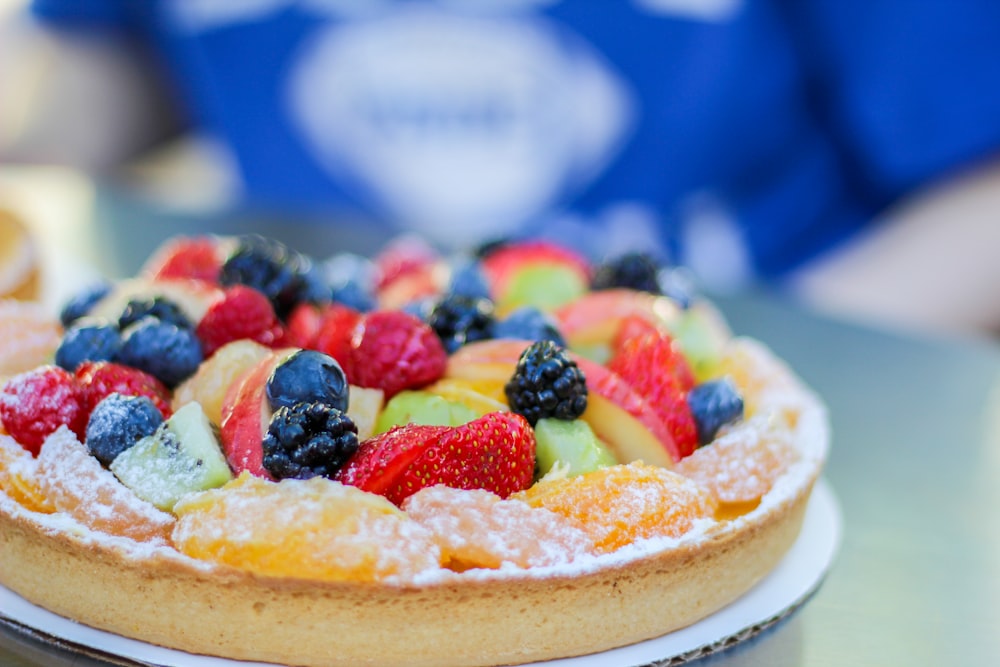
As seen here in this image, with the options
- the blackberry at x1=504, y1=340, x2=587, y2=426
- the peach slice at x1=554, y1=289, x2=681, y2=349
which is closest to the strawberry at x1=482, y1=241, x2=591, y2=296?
the peach slice at x1=554, y1=289, x2=681, y2=349

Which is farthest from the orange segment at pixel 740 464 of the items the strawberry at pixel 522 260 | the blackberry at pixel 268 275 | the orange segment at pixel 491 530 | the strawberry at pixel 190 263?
the strawberry at pixel 190 263

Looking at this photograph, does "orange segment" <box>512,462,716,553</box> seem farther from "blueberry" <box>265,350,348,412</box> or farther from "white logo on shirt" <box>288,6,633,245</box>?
"white logo on shirt" <box>288,6,633,245</box>

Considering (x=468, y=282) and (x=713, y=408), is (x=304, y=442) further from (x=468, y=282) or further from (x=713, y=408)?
(x=468, y=282)

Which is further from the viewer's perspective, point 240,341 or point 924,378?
point 924,378

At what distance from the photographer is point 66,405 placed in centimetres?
143

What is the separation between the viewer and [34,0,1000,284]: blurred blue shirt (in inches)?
134

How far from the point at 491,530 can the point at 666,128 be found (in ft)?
8.35

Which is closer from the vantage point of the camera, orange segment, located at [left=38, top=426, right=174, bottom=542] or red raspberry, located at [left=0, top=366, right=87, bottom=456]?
orange segment, located at [left=38, top=426, right=174, bottom=542]

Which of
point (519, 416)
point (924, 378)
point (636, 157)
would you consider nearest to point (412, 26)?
point (636, 157)

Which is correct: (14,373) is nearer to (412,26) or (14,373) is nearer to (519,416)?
(519,416)

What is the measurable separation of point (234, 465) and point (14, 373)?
50 cm

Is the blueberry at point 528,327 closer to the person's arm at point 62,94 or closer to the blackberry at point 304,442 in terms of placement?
the blackberry at point 304,442

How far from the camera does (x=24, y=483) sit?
1352 mm

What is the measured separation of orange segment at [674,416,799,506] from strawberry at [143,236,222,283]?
0.88 metres
